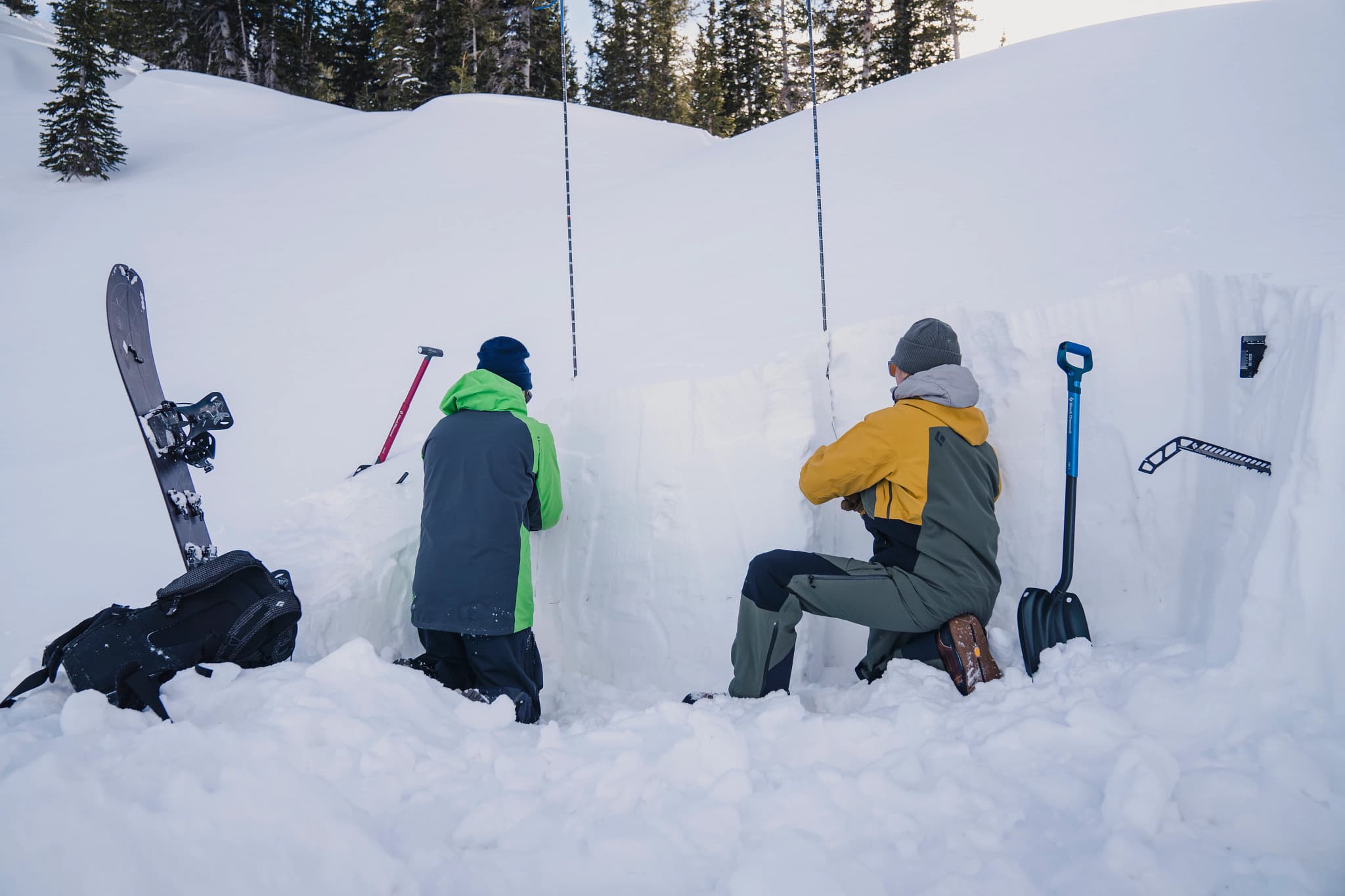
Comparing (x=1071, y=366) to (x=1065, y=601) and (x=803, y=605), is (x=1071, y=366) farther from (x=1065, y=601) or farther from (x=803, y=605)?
(x=803, y=605)

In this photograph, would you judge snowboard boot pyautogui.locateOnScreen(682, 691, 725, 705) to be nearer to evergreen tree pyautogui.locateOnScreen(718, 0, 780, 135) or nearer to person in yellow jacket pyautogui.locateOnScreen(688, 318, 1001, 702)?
person in yellow jacket pyautogui.locateOnScreen(688, 318, 1001, 702)

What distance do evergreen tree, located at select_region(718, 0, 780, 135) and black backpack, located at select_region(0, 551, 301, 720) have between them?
22311 mm

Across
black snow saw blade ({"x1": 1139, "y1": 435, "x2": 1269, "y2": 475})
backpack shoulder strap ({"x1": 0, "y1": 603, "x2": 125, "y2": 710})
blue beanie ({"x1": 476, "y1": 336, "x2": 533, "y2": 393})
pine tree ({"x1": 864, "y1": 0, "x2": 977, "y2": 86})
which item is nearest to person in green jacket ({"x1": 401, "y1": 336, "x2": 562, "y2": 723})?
blue beanie ({"x1": 476, "y1": 336, "x2": 533, "y2": 393})

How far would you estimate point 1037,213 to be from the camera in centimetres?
503

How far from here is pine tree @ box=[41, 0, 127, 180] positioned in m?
11.9

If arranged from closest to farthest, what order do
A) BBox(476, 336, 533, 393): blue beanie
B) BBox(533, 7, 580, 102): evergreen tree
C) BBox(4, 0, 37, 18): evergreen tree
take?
BBox(476, 336, 533, 393): blue beanie → BBox(533, 7, 580, 102): evergreen tree → BBox(4, 0, 37, 18): evergreen tree

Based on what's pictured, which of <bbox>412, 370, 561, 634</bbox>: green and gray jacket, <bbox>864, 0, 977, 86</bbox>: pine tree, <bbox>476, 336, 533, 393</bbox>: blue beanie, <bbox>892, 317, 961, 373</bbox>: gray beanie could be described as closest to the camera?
<bbox>892, 317, 961, 373</bbox>: gray beanie

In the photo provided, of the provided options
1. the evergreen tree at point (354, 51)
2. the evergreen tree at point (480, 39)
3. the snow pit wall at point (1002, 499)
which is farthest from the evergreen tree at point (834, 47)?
the snow pit wall at point (1002, 499)

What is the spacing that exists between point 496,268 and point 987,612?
669cm

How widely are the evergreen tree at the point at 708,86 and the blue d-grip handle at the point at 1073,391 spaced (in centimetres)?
2175

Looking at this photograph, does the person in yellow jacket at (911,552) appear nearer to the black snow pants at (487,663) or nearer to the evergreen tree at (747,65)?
the black snow pants at (487,663)

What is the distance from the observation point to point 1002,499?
2.81m

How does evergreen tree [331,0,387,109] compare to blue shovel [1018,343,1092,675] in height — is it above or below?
above

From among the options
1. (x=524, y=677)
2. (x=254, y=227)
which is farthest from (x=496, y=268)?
(x=524, y=677)
